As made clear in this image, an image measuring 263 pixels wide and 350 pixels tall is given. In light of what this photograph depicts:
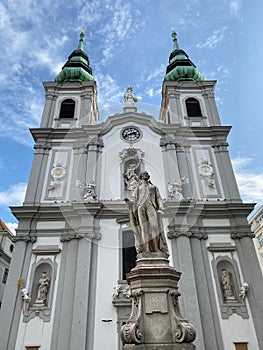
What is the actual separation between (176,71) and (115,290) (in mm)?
17000

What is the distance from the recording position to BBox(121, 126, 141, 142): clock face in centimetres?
1753

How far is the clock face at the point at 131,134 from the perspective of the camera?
690 inches

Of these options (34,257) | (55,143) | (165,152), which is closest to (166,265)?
(34,257)

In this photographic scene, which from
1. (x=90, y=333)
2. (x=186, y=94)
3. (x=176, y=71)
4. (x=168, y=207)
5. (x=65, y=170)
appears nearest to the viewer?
(x=90, y=333)

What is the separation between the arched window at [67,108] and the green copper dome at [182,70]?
25.3 feet

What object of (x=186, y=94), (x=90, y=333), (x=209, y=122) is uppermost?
(x=186, y=94)

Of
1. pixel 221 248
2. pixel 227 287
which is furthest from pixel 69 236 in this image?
pixel 227 287

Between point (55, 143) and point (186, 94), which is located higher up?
point (186, 94)

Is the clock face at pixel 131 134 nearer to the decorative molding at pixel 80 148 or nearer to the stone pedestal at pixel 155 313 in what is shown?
the decorative molding at pixel 80 148

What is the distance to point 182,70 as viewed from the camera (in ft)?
72.9

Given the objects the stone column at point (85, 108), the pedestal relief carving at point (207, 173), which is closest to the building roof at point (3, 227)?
the stone column at point (85, 108)

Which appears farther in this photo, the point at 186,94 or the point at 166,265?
the point at 186,94

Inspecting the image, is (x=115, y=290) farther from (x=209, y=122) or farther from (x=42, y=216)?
(x=209, y=122)

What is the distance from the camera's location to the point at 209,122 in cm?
1873
